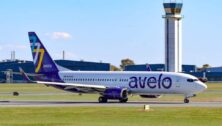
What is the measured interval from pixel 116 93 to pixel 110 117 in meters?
26.0

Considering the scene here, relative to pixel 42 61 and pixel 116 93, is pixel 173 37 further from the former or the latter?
pixel 116 93

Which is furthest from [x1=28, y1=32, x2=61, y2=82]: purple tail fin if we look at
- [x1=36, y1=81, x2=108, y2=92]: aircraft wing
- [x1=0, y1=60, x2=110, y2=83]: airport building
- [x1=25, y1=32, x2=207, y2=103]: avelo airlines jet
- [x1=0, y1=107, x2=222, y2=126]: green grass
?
[x1=0, y1=60, x2=110, y2=83]: airport building

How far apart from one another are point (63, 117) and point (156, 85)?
86.2ft

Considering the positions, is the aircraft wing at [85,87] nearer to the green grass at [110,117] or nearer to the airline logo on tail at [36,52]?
the airline logo on tail at [36,52]

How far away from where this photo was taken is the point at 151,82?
72.6m

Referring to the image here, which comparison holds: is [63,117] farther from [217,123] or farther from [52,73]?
[52,73]

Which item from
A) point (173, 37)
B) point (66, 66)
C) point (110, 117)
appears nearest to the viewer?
point (110, 117)

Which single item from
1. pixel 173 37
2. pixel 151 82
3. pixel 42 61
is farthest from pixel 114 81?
pixel 173 37

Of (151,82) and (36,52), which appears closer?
(151,82)

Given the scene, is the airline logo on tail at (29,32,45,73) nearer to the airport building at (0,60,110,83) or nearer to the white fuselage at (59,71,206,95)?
the white fuselage at (59,71,206,95)

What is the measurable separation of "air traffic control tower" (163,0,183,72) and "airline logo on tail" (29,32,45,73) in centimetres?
8115

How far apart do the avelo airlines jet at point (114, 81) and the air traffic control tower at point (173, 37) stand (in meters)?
81.4

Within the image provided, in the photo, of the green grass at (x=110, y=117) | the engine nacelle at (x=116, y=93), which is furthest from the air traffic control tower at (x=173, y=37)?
the green grass at (x=110, y=117)

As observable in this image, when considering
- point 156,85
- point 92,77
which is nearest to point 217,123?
point 156,85
